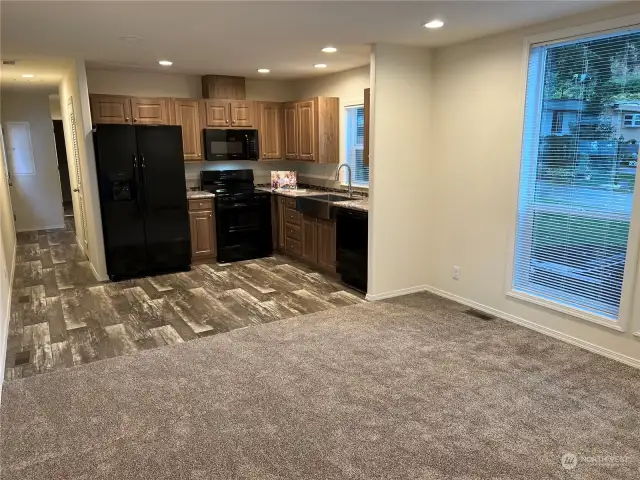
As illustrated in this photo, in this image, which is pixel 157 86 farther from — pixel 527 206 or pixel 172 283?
pixel 527 206

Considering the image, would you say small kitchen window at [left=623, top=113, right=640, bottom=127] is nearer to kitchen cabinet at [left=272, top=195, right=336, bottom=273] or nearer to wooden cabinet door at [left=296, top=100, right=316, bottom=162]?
kitchen cabinet at [left=272, top=195, right=336, bottom=273]

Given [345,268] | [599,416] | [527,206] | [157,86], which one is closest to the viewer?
[599,416]

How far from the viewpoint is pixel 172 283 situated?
5.17 metres

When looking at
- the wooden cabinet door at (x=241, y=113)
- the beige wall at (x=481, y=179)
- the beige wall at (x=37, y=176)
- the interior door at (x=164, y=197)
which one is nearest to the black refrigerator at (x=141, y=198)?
the interior door at (x=164, y=197)

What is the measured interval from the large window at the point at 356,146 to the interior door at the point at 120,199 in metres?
2.63

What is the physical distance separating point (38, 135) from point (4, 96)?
782mm

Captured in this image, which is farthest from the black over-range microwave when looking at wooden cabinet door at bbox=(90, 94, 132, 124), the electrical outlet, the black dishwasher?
the electrical outlet

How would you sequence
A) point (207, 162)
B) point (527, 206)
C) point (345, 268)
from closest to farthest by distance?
point (527, 206)
point (345, 268)
point (207, 162)

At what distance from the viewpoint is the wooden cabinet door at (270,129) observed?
6.40m

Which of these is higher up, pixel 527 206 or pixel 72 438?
pixel 527 206

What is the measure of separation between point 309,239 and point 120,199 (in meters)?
2.27

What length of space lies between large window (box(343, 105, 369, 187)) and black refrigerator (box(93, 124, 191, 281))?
2.14 metres

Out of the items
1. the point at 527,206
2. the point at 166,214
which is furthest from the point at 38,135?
the point at 527,206

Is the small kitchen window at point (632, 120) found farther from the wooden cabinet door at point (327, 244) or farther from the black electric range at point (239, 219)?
the black electric range at point (239, 219)
